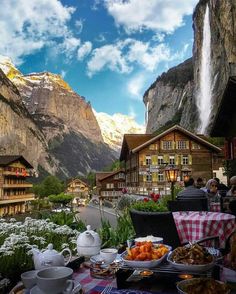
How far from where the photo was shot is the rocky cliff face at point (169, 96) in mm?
103300

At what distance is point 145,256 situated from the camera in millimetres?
3064

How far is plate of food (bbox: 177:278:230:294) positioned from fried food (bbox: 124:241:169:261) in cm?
64

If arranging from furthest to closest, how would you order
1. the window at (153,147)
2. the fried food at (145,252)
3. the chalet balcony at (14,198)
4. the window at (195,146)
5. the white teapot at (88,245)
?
the chalet balcony at (14,198) → the window at (195,146) → the window at (153,147) → the white teapot at (88,245) → the fried food at (145,252)

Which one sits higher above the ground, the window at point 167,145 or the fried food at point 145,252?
the window at point 167,145

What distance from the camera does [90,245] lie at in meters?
→ 3.62

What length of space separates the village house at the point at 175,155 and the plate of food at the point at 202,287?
4124 centimetres

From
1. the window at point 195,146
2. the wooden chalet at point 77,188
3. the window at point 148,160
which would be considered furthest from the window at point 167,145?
the wooden chalet at point 77,188

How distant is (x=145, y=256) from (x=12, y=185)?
2471 inches

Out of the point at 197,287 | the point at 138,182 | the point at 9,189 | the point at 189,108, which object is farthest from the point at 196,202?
the point at 189,108

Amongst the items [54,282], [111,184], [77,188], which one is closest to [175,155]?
[111,184]

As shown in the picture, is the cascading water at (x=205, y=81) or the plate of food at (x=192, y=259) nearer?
the plate of food at (x=192, y=259)

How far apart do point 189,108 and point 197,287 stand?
266 feet

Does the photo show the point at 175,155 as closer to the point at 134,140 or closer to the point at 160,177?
the point at 160,177

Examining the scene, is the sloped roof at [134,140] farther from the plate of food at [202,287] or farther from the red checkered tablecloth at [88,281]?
the plate of food at [202,287]
